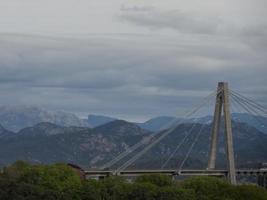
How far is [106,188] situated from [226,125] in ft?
59.9

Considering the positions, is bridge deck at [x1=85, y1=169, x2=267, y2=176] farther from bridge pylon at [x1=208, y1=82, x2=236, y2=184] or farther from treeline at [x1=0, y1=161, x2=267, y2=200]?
treeline at [x1=0, y1=161, x2=267, y2=200]

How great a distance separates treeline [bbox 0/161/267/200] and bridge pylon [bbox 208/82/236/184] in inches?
210

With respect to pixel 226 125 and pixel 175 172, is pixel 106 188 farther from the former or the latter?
pixel 175 172

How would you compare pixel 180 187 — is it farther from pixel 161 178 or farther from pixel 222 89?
pixel 222 89

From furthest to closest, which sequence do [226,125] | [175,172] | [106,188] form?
[175,172], [226,125], [106,188]

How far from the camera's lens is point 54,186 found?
369ft

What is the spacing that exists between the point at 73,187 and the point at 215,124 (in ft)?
68.6

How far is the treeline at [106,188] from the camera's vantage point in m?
101

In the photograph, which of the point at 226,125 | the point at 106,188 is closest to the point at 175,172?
the point at 226,125

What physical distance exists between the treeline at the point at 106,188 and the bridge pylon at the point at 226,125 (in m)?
5.33

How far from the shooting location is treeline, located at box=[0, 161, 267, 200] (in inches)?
3974

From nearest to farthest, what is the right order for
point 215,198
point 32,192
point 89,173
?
point 215,198 < point 32,192 < point 89,173

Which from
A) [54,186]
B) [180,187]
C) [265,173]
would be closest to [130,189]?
[180,187]

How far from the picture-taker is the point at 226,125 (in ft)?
360
